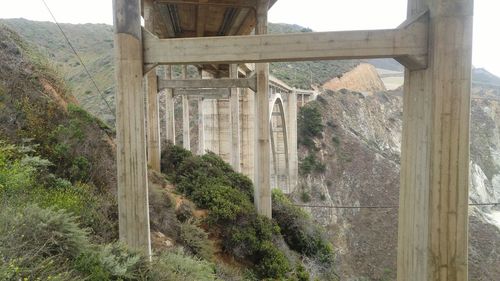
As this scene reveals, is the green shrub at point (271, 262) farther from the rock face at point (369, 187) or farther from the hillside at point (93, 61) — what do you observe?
the hillside at point (93, 61)

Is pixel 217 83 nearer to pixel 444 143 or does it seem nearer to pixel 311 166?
pixel 444 143

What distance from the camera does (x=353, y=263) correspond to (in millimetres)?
28562

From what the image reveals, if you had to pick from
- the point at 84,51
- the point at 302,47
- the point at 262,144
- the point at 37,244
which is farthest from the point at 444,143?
the point at 84,51

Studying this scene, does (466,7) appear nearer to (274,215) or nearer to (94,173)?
(94,173)

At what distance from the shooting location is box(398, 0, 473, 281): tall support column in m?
4.41

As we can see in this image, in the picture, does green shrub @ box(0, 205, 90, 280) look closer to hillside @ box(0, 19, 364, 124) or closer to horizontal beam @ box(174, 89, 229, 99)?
horizontal beam @ box(174, 89, 229, 99)

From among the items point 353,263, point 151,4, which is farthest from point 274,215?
point 353,263

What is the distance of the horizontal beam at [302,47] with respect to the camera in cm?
461

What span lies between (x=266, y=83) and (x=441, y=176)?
26.2 feet

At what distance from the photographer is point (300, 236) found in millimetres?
12602

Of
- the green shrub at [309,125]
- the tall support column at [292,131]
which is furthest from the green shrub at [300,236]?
the green shrub at [309,125]

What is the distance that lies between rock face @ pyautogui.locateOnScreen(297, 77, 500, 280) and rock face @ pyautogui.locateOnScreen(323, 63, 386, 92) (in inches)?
170

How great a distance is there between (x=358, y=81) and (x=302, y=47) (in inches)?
2311

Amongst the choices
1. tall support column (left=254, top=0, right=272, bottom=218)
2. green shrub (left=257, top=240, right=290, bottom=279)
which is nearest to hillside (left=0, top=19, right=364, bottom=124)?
tall support column (left=254, top=0, right=272, bottom=218)
